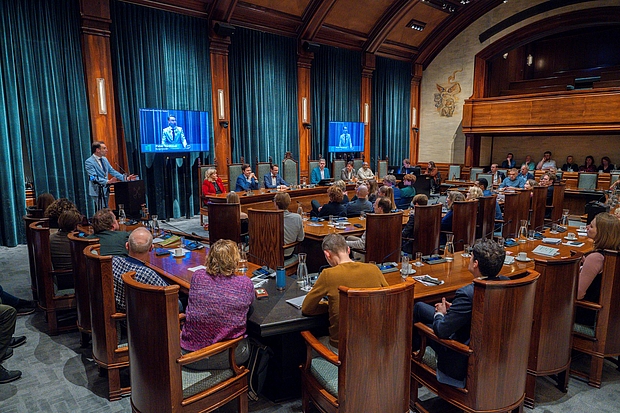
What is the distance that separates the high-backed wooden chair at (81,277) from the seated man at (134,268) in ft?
0.88

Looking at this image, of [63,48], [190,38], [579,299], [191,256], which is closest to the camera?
[579,299]

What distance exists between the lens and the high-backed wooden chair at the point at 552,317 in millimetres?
2547

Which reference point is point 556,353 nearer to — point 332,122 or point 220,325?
point 220,325

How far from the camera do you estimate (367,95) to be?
41.4 feet

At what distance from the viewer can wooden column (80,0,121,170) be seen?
7102 mm

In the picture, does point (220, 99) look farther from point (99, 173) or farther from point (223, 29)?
point (99, 173)

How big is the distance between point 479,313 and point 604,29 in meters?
13.5

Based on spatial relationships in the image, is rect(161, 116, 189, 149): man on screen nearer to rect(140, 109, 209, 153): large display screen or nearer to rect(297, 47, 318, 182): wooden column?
rect(140, 109, 209, 153): large display screen

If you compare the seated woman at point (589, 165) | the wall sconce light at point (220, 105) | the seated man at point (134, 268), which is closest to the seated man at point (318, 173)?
the wall sconce light at point (220, 105)

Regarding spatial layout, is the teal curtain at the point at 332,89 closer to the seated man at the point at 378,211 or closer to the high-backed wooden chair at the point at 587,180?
the high-backed wooden chair at the point at 587,180

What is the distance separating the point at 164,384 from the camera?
201 centimetres

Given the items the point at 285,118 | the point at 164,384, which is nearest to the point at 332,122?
the point at 285,118

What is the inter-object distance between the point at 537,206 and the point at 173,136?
22.1ft

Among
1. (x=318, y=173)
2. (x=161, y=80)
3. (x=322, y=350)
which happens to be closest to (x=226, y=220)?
(x=322, y=350)
